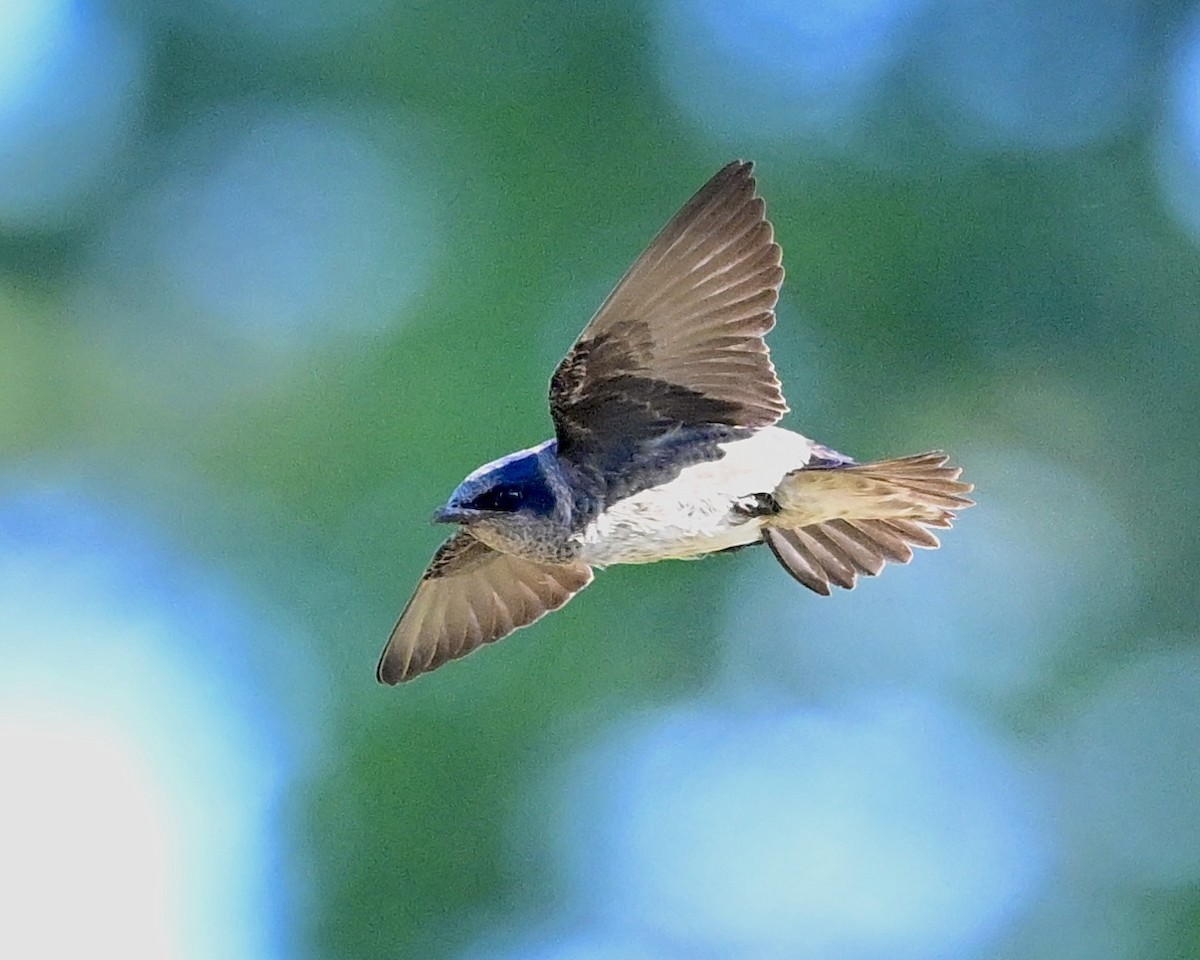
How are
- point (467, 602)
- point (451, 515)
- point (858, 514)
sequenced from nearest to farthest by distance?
1. point (451, 515)
2. point (858, 514)
3. point (467, 602)

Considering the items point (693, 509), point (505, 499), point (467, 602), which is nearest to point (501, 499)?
point (505, 499)

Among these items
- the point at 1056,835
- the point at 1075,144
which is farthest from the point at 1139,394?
the point at 1056,835

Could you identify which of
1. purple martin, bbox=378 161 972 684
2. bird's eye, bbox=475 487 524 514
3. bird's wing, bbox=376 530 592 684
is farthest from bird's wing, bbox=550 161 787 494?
bird's wing, bbox=376 530 592 684

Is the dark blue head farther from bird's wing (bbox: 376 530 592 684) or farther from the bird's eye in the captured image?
bird's wing (bbox: 376 530 592 684)

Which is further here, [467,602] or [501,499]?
[467,602]

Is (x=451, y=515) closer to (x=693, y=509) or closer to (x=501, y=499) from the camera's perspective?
(x=501, y=499)

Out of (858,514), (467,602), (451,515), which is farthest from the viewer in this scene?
(467,602)

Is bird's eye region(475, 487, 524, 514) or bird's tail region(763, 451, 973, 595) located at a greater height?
bird's eye region(475, 487, 524, 514)
